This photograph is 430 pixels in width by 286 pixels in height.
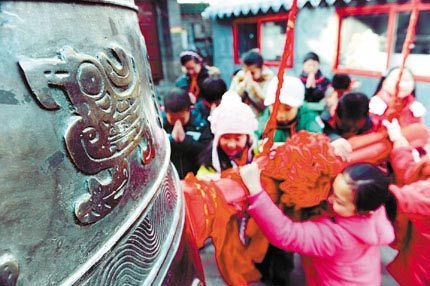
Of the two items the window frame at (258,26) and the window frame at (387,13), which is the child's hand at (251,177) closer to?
the window frame at (387,13)

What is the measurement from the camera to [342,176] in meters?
1.71

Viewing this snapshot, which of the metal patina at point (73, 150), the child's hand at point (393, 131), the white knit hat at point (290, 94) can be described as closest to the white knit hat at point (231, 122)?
the white knit hat at point (290, 94)

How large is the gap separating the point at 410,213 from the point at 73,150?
2.10 meters

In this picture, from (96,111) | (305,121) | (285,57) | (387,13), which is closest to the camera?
(96,111)

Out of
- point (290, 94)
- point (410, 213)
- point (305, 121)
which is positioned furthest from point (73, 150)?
point (305, 121)

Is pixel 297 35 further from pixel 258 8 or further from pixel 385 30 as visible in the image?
pixel 385 30

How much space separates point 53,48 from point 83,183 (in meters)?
0.25

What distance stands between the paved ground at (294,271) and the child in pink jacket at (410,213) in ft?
1.77

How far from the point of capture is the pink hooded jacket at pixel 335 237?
65.5 inches

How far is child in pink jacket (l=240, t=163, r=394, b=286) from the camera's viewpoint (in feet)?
5.37

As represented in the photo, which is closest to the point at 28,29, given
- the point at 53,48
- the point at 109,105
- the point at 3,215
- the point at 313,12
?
the point at 53,48

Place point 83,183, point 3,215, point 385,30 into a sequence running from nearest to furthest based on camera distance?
point 3,215, point 83,183, point 385,30

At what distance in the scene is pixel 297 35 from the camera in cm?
711

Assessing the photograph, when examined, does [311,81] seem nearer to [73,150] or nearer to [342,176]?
[342,176]
